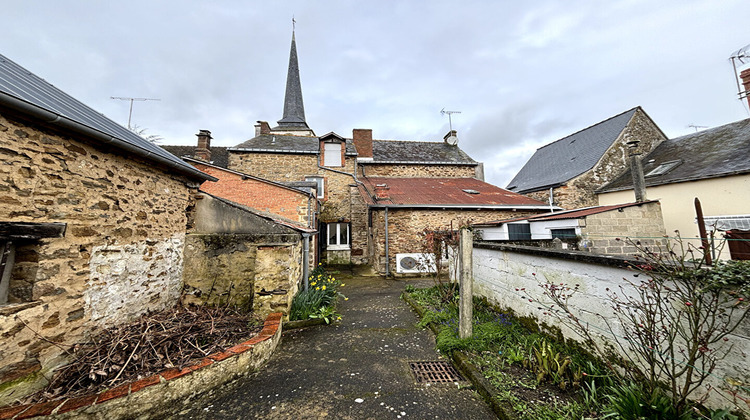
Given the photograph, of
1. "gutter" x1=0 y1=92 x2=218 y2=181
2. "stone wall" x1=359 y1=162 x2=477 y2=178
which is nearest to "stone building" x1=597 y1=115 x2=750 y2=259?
"stone wall" x1=359 y1=162 x2=477 y2=178

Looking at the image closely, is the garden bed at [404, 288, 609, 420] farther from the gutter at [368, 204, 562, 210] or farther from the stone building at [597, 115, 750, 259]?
the stone building at [597, 115, 750, 259]

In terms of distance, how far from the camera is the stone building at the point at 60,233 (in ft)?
8.25

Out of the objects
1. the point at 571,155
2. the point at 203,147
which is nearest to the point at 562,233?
the point at 571,155

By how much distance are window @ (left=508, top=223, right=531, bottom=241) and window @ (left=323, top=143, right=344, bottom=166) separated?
9.36 metres

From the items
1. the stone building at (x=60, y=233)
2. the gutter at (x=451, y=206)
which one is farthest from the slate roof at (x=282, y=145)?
the stone building at (x=60, y=233)

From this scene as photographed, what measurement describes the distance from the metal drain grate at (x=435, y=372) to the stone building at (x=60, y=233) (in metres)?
4.09

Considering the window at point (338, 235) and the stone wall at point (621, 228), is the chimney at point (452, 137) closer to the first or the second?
the window at point (338, 235)

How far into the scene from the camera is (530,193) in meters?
15.2

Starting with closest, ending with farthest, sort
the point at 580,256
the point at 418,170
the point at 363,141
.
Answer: the point at 580,256, the point at 363,141, the point at 418,170

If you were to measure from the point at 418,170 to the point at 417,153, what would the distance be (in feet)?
5.80

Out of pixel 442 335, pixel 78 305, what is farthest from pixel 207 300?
pixel 442 335

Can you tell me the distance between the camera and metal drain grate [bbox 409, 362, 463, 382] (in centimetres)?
328

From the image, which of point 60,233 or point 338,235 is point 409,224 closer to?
point 338,235

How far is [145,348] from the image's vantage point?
308 cm
